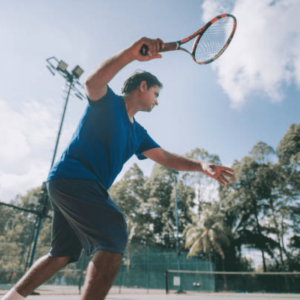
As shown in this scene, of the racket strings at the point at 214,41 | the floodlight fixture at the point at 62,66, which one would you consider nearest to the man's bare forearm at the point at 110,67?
the racket strings at the point at 214,41

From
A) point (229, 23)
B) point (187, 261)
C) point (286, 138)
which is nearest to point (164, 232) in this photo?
point (187, 261)

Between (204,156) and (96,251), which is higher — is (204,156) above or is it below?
above

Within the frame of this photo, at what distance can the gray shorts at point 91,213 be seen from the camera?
1538 mm

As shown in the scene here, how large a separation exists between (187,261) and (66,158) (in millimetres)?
23826

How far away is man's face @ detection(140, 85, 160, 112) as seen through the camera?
7.39 ft

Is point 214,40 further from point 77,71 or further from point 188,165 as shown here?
point 77,71

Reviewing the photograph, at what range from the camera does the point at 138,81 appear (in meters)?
2.29

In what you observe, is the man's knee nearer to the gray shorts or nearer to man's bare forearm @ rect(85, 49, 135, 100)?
the gray shorts

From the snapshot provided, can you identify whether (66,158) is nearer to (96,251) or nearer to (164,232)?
(96,251)

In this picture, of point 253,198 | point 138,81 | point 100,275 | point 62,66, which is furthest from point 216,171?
point 253,198

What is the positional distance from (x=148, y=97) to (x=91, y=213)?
1.14 meters

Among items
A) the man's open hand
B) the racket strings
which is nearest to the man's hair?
the man's open hand

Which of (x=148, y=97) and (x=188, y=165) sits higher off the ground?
(x=148, y=97)

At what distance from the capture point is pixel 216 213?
96.1 ft
